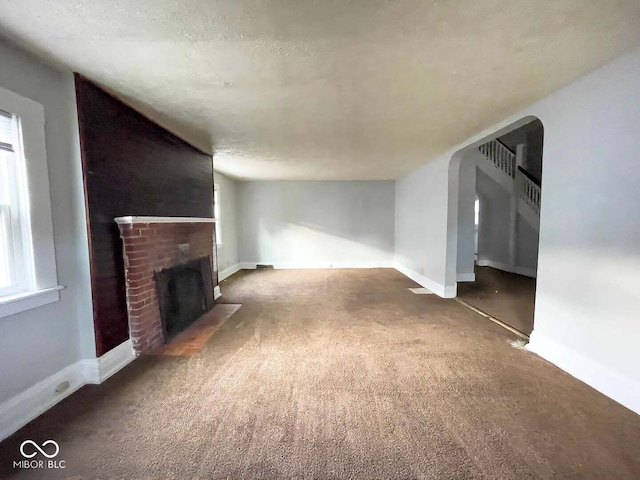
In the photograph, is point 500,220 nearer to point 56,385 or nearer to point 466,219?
point 466,219

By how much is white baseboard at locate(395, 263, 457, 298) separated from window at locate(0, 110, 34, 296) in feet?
15.5

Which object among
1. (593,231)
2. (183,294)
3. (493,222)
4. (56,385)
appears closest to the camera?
(56,385)

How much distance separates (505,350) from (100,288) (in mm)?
3548

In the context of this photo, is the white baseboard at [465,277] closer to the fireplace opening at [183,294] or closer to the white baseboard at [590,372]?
the white baseboard at [590,372]

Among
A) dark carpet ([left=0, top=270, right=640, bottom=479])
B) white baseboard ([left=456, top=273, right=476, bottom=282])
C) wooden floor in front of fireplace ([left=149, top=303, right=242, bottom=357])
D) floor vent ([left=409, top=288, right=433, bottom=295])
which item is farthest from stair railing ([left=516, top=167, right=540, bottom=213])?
wooden floor in front of fireplace ([left=149, top=303, right=242, bottom=357])

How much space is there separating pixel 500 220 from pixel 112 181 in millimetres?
7712

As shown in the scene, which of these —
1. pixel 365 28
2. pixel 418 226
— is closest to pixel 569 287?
pixel 365 28

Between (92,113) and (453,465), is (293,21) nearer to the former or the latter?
Answer: (92,113)

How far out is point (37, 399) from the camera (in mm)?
1728

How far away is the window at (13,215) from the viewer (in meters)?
1.65

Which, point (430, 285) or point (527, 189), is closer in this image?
point (430, 285)

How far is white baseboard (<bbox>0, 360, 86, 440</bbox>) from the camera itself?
5.14 ft

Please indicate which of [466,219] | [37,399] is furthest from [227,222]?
[466,219]

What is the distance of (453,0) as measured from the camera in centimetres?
128
